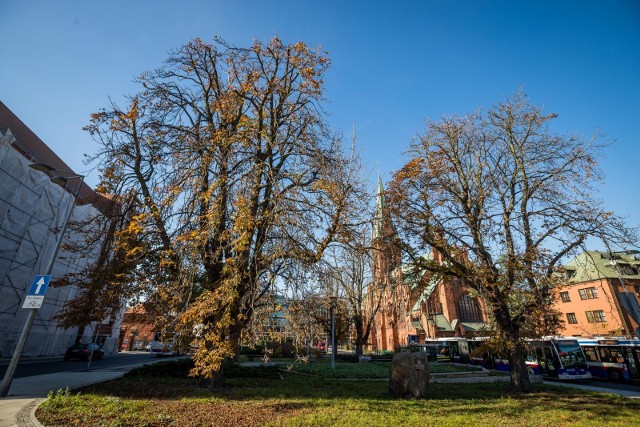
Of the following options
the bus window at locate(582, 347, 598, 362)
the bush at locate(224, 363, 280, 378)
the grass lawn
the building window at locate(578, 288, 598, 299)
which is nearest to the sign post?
the grass lawn

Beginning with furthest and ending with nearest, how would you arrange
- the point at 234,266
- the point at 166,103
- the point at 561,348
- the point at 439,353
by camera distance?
the point at 439,353
the point at 561,348
the point at 166,103
the point at 234,266

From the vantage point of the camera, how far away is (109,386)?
10125 millimetres

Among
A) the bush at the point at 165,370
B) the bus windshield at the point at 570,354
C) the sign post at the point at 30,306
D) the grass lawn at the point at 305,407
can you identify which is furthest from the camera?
the bus windshield at the point at 570,354

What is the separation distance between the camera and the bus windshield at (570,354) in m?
20.4

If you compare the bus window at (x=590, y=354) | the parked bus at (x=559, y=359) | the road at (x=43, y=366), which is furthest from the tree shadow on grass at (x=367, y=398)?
the bus window at (x=590, y=354)

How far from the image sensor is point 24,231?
21.1 metres

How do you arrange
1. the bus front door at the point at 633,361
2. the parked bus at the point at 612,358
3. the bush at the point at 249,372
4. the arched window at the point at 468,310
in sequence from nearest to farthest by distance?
the bush at the point at 249,372 → the bus front door at the point at 633,361 → the parked bus at the point at 612,358 → the arched window at the point at 468,310

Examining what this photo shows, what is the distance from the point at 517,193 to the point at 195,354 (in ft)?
45.6

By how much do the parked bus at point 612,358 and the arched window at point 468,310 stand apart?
94.5ft

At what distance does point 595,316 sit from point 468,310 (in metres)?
15.5

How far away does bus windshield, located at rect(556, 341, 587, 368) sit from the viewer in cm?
2036

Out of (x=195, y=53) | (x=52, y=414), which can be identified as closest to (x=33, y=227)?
(x=195, y=53)

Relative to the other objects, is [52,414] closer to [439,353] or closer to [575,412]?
[575,412]

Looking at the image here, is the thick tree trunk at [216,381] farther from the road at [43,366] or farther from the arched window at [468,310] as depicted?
the arched window at [468,310]
